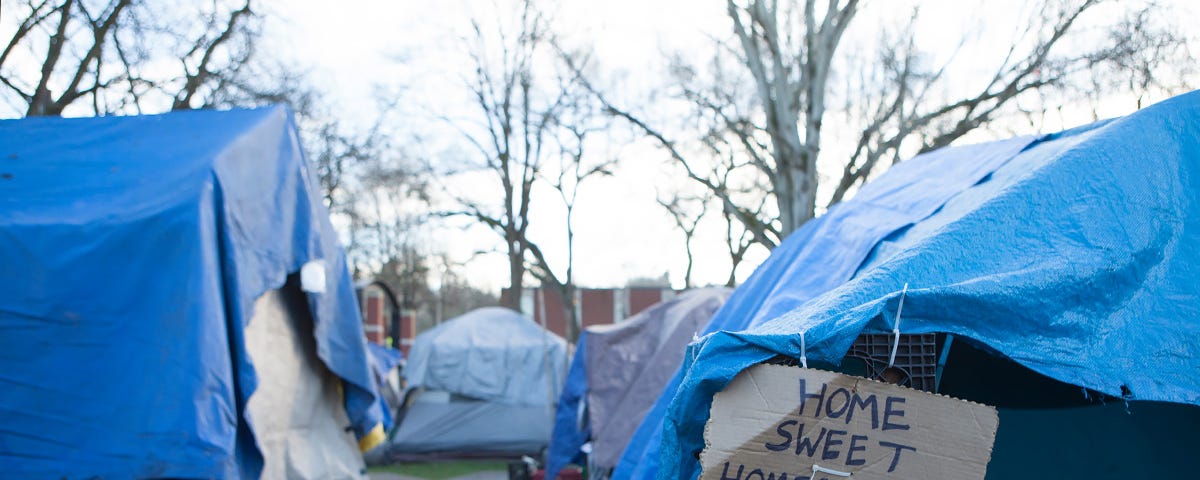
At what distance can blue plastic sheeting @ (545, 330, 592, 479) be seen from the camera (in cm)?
1154

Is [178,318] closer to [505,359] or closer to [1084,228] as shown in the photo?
[1084,228]

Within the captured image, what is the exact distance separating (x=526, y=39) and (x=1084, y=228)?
2284 cm

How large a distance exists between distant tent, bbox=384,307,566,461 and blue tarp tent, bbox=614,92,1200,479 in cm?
1146

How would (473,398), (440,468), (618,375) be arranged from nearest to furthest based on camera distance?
(618,375)
(440,468)
(473,398)

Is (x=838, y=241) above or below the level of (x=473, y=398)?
above

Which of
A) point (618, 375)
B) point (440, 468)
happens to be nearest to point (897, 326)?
point (618, 375)

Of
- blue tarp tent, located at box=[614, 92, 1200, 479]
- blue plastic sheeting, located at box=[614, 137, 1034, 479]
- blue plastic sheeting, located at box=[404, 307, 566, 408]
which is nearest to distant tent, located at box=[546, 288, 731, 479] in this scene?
blue plastic sheeting, located at box=[614, 137, 1034, 479]

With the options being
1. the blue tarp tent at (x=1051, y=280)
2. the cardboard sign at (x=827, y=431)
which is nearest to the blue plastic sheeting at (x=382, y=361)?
the blue tarp tent at (x=1051, y=280)

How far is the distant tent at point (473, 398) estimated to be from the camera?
16172mm

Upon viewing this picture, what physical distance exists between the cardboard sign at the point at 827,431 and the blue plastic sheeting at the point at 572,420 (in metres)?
8.30

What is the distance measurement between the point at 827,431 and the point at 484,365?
13885 millimetres

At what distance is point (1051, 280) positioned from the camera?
3680mm

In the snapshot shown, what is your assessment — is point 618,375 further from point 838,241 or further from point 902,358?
point 902,358

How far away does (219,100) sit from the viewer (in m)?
18.8
